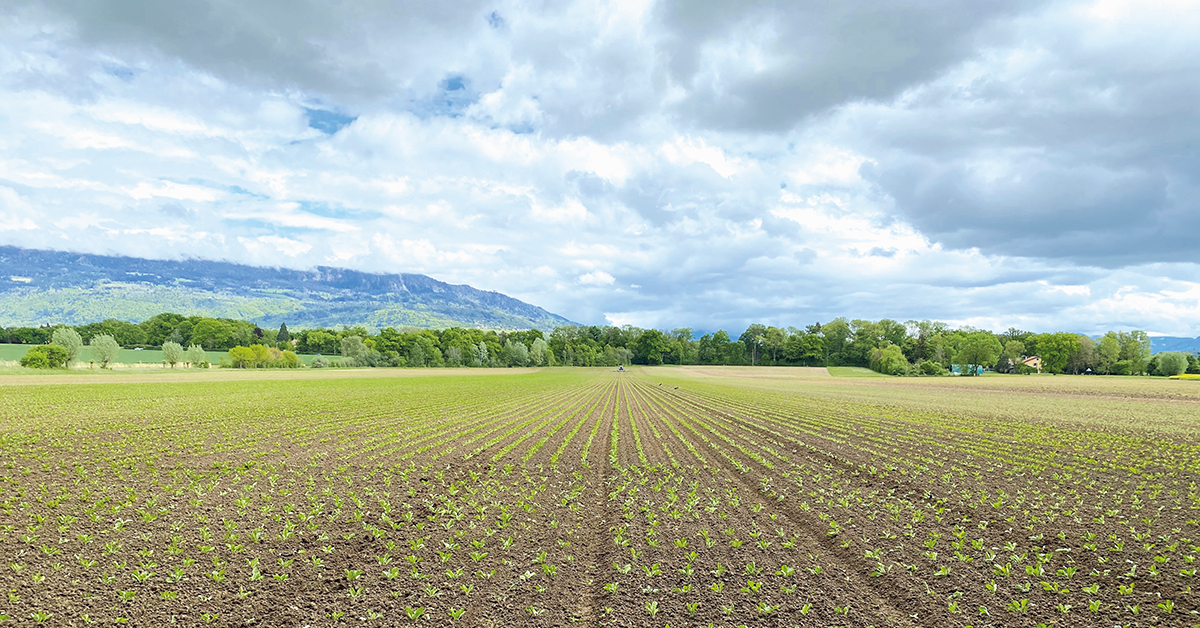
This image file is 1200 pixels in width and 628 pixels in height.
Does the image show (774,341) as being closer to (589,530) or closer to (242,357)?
(242,357)

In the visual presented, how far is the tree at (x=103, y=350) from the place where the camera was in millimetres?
90438

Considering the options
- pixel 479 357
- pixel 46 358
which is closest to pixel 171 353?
pixel 46 358

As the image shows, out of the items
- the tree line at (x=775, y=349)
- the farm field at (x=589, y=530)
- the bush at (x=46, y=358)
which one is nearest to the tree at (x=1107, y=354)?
the tree line at (x=775, y=349)

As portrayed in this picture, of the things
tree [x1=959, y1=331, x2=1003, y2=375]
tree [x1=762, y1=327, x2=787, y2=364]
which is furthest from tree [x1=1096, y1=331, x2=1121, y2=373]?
tree [x1=762, y1=327, x2=787, y2=364]

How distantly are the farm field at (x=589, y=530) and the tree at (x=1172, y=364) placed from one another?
13602cm

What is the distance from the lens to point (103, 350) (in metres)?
90.6

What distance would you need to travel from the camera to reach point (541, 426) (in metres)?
30.7

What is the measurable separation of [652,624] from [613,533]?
13.7 ft

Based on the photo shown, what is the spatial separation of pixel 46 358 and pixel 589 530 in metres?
109

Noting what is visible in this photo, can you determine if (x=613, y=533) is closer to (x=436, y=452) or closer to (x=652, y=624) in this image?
(x=652, y=624)

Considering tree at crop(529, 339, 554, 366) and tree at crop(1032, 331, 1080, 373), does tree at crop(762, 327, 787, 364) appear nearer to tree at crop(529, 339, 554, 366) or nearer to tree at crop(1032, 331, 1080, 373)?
tree at crop(1032, 331, 1080, 373)

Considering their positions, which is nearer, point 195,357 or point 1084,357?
point 195,357

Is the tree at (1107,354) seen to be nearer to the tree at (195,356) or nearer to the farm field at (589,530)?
the farm field at (589,530)

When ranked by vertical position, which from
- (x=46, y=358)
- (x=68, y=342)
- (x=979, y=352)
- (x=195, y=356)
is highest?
(x=979, y=352)
